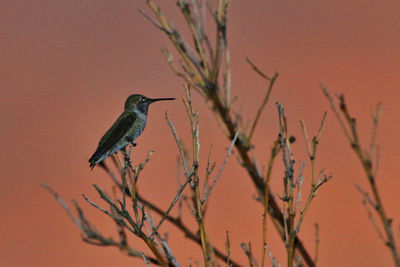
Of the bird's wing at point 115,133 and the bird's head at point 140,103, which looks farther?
the bird's head at point 140,103

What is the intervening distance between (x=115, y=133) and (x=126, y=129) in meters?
0.06

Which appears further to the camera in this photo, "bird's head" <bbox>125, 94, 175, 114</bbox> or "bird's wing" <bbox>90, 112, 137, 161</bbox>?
"bird's head" <bbox>125, 94, 175, 114</bbox>

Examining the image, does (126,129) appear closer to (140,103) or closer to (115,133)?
(115,133)

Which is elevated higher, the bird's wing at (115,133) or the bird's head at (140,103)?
the bird's head at (140,103)

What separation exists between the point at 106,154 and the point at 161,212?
40 centimetres

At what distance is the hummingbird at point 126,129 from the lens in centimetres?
212

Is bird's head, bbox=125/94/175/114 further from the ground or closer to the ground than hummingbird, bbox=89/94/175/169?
further from the ground

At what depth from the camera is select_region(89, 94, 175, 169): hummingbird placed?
2123 mm

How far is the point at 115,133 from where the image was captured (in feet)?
7.36

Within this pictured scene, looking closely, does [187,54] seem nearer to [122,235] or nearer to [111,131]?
[111,131]

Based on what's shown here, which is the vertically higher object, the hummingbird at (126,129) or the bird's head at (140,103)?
→ the bird's head at (140,103)

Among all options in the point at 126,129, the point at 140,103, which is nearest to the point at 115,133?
the point at 126,129

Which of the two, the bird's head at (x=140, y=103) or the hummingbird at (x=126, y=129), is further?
the bird's head at (x=140, y=103)

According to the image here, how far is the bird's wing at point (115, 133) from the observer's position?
2.14 metres
